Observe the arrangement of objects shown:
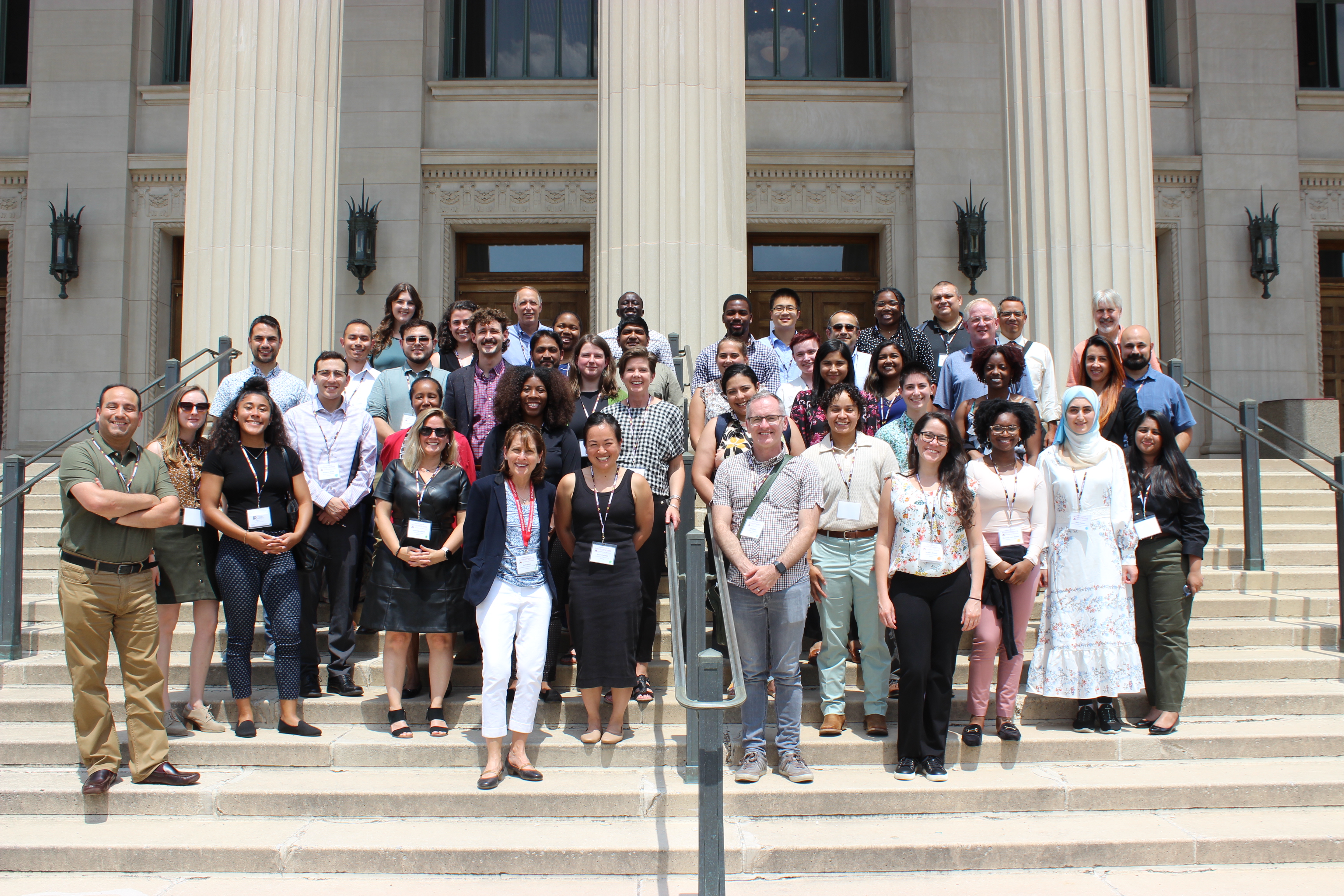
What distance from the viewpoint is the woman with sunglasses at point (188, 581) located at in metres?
5.79

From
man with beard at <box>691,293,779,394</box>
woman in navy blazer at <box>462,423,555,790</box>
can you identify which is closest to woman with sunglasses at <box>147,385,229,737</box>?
woman in navy blazer at <box>462,423,555,790</box>

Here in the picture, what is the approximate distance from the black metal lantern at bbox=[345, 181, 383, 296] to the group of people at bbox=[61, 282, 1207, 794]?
300 inches

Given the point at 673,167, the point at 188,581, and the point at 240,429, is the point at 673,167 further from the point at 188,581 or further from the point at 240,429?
the point at 188,581

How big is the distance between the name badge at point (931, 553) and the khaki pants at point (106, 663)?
439 centimetres

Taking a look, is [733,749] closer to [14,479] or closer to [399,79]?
[14,479]

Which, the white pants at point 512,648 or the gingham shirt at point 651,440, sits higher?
the gingham shirt at point 651,440

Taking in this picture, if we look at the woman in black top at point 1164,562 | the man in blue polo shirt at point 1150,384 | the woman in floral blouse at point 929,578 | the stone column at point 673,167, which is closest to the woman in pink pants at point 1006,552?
the woman in floral blouse at point 929,578

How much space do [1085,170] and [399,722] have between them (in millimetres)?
8649

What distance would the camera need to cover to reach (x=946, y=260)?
1418 centimetres

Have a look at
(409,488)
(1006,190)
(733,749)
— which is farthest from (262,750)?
(1006,190)

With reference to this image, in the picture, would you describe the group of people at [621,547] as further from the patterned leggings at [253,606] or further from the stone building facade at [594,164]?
the stone building facade at [594,164]

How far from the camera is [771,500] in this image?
18.1 feet

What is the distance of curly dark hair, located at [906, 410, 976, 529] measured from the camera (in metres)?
5.48

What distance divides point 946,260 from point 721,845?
38.9 feet
